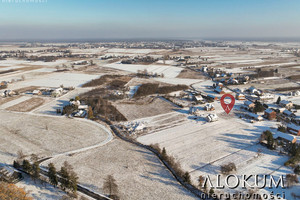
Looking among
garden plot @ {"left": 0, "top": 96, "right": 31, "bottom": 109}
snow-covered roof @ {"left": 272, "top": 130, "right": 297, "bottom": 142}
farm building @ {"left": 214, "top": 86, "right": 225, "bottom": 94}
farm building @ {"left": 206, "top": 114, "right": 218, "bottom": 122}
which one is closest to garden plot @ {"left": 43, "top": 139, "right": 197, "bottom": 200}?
farm building @ {"left": 206, "top": 114, "right": 218, "bottom": 122}

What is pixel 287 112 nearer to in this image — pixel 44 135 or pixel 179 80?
pixel 179 80

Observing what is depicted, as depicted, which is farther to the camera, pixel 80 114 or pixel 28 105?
pixel 28 105

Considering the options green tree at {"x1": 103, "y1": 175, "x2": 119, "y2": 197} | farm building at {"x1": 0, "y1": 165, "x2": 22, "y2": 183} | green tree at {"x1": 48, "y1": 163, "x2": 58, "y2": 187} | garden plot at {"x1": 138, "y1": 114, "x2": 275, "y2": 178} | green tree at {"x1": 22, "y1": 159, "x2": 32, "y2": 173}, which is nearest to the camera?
green tree at {"x1": 103, "y1": 175, "x2": 119, "y2": 197}

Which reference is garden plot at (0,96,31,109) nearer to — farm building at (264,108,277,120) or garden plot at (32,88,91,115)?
garden plot at (32,88,91,115)

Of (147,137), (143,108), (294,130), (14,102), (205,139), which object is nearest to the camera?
(205,139)

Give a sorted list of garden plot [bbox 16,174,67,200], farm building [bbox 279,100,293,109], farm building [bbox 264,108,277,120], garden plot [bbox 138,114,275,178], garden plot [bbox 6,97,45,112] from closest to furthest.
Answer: garden plot [bbox 16,174,67,200] < garden plot [bbox 138,114,275,178] < farm building [bbox 264,108,277,120] < farm building [bbox 279,100,293,109] < garden plot [bbox 6,97,45,112]

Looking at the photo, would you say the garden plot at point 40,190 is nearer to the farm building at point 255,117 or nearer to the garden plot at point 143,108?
the garden plot at point 143,108

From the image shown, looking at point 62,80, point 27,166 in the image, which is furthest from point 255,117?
point 62,80
